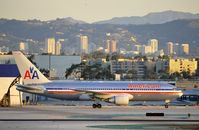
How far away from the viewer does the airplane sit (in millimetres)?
81438

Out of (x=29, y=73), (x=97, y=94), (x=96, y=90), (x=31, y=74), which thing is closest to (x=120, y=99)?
(x=97, y=94)

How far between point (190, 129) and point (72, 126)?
347 inches

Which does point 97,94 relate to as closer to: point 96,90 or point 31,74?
point 96,90

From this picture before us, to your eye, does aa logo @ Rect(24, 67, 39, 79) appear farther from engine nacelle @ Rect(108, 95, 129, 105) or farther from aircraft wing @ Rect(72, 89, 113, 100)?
engine nacelle @ Rect(108, 95, 129, 105)

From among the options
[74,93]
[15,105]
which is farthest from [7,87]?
[74,93]

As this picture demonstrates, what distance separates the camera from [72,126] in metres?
48.8

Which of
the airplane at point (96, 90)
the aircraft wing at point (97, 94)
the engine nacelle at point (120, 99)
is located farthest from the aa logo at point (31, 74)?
the engine nacelle at point (120, 99)

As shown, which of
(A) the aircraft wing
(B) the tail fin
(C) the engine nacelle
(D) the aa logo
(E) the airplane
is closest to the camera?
(A) the aircraft wing

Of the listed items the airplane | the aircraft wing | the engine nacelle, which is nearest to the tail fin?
the airplane

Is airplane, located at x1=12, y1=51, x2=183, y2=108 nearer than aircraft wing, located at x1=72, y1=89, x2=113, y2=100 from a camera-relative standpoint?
No

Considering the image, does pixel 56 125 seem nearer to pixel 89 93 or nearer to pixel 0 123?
pixel 0 123

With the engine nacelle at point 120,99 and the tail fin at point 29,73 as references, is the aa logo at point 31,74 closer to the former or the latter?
the tail fin at point 29,73

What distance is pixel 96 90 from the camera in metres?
81.6

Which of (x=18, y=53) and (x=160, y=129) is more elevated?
(x=18, y=53)
